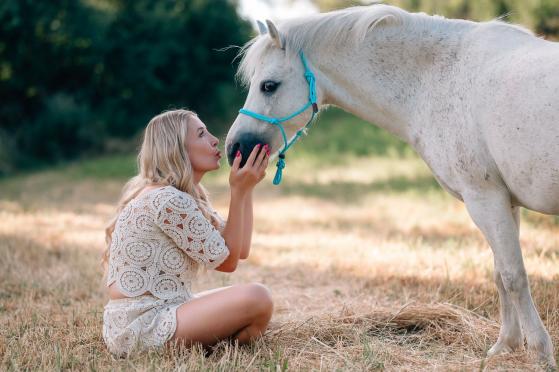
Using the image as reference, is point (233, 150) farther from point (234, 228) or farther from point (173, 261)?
point (173, 261)

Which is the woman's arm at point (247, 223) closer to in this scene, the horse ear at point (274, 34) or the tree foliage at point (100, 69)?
the horse ear at point (274, 34)

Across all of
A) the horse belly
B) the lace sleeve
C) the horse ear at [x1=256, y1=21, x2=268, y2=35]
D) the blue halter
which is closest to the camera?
the horse belly

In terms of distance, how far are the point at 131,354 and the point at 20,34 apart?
46.6 ft

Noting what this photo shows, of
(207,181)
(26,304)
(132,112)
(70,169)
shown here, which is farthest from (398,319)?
(132,112)

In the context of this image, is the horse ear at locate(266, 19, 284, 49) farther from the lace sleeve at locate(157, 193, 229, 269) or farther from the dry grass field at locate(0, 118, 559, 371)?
the dry grass field at locate(0, 118, 559, 371)

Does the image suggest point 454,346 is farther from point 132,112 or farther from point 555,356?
point 132,112

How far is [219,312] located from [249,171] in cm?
75

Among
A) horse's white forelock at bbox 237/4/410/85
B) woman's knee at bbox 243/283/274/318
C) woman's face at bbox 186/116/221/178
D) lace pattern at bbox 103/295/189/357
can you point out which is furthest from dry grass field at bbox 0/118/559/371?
horse's white forelock at bbox 237/4/410/85

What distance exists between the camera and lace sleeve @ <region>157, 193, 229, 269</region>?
3.01m

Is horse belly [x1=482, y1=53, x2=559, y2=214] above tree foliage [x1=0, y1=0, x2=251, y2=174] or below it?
above

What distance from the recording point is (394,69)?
3.37 m

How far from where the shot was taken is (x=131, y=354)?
2.97 meters

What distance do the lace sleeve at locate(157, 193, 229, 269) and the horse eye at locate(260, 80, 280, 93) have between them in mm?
821

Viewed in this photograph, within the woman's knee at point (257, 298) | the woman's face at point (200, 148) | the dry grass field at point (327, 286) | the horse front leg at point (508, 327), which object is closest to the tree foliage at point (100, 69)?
the dry grass field at point (327, 286)
